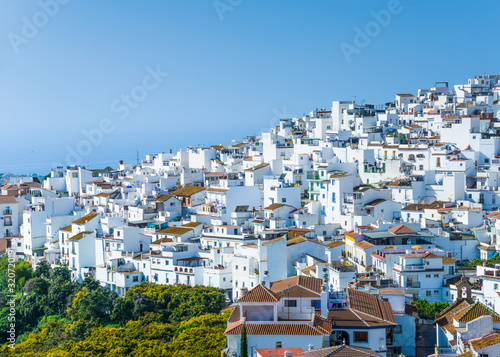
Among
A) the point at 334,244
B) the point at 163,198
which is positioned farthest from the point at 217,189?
the point at 334,244

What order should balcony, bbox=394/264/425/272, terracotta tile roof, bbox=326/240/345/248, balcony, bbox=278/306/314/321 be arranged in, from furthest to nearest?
terracotta tile roof, bbox=326/240/345/248 < balcony, bbox=394/264/425/272 < balcony, bbox=278/306/314/321

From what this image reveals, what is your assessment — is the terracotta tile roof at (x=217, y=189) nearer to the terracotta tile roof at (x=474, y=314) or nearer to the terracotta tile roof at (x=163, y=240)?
the terracotta tile roof at (x=163, y=240)

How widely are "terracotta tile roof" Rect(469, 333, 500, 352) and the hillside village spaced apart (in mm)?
63

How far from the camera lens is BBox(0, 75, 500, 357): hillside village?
1655 cm

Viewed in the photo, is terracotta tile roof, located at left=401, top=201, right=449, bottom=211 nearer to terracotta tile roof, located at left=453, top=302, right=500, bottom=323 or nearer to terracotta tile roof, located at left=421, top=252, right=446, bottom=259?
terracotta tile roof, located at left=421, top=252, right=446, bottom=259

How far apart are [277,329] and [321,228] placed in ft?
43.1

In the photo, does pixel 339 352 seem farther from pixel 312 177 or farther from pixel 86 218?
pixel 86 218

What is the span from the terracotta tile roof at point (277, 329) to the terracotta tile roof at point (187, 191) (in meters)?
19.7

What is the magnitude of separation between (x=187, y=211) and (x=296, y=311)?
18490mm

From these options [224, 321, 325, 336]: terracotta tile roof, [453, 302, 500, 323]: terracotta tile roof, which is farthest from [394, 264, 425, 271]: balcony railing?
[224, 321, 325, 336]: terracotta tile roof

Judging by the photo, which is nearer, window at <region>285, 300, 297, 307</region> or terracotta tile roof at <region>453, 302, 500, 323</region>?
terracotta tile roof at <region>453, 302, 500, 323</region>

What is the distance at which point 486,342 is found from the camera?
48.1 feet

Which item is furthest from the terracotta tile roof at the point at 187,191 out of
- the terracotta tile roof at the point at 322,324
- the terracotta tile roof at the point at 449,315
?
the terracotta tile roof at the point at 322,324

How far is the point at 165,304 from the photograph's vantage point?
2489 centimetres
